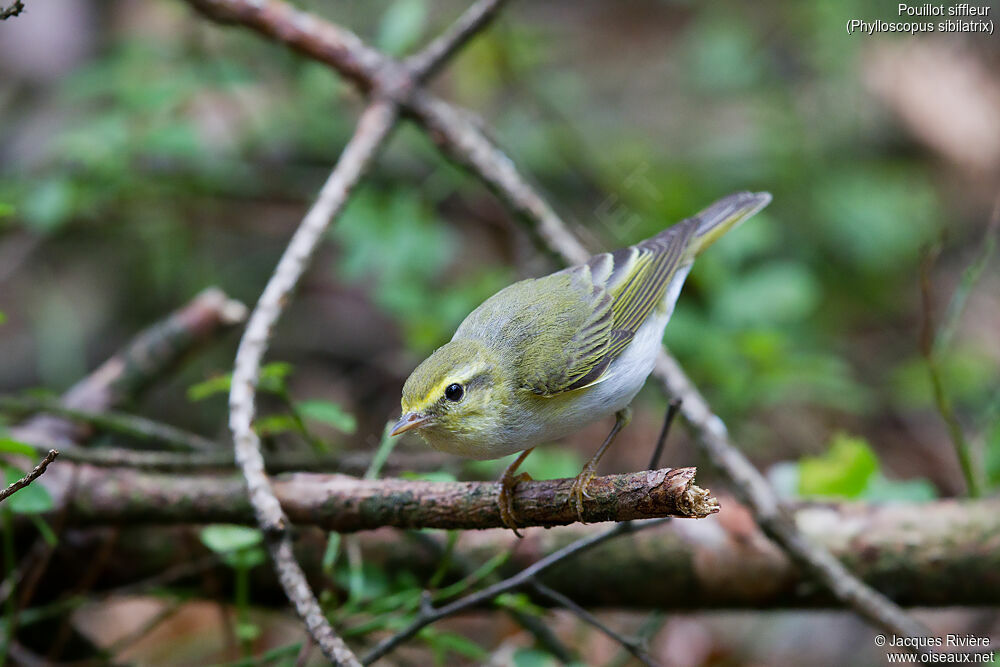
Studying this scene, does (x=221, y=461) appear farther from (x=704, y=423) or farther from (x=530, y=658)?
(x=704, y=423)

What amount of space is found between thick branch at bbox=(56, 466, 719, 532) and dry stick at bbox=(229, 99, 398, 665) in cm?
21

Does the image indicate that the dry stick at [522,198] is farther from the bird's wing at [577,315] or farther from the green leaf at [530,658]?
the green leaf at [530,658]

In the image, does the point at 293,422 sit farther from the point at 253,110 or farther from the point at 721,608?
the point at 253,110

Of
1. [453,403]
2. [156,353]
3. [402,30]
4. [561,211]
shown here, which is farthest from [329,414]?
[561,211]

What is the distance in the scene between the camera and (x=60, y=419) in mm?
3826

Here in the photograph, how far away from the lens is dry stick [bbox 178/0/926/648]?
10.4ft

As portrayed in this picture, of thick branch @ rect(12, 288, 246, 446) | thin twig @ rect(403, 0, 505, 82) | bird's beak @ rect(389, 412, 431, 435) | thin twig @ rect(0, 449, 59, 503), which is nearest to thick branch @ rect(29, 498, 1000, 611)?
thick branch @ rect(12, 288, 246, 446)

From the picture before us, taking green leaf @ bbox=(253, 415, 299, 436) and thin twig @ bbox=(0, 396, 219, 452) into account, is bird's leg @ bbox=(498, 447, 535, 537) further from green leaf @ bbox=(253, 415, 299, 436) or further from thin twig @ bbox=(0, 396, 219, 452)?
thin twig @ bbox=(0, 396, 219, 452)

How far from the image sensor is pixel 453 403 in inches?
106

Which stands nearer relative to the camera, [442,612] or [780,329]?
[442,612]

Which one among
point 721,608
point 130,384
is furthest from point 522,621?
point 130,384

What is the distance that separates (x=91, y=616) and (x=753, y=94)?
727cm

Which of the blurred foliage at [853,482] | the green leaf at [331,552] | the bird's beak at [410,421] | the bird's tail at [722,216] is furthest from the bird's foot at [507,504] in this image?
the blurred foliage at [853,482]

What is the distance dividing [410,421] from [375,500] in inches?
11.0
